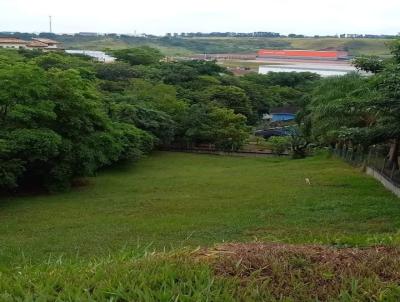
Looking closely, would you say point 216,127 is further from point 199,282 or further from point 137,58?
point 137,58

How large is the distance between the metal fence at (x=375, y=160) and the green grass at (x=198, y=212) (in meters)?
0.60

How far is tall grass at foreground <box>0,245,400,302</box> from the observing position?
351 centimetres

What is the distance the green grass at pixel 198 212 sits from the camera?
12.5m

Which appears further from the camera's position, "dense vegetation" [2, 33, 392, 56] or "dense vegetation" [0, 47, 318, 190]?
"dense vegetation" [2, 33, 392, 56]

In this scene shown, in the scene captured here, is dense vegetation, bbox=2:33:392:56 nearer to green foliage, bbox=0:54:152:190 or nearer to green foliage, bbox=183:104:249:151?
green foliage, bbox=183:104:249:151

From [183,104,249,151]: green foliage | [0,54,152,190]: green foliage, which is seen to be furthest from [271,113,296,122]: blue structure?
[0,54,152,190]: green foliage

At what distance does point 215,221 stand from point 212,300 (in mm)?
11382

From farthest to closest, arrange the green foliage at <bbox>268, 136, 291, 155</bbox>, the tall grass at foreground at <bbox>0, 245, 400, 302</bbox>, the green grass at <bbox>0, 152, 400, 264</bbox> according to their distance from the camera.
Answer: the green foliage at <bbox>268, 136, 291, 155</bbox> < the green grass at <bbox>0, 152, 400, 264</bbox> < the tall grass at foreground at <bbox>0, 245, 400, 302</bbox>

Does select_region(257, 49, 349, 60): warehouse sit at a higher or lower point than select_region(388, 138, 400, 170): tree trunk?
lower

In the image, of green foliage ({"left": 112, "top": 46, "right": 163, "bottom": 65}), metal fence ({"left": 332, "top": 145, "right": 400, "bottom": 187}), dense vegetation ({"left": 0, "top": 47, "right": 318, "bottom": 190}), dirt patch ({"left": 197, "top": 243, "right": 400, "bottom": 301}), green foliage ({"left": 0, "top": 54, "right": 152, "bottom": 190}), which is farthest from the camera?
green foliage ({"left": 112, "top": 46, "right": 163, "bottom": 65})

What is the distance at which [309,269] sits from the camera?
3.93 m

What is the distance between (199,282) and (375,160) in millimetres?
19931

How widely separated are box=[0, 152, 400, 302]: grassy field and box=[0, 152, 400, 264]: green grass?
0.04 meters

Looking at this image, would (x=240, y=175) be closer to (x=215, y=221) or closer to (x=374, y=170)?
Answer: (x=374, y=170)
